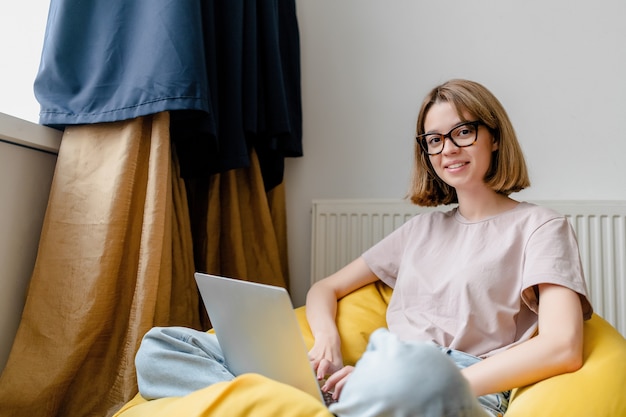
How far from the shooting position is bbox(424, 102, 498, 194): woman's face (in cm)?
103

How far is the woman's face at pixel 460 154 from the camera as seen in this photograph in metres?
1.03

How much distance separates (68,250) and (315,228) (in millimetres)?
774

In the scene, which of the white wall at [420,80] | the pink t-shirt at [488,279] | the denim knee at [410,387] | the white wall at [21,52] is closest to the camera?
the denim knee at [410,387]

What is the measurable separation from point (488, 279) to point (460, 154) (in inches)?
10.0

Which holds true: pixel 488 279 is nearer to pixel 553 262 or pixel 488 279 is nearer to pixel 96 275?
pixel 553 262

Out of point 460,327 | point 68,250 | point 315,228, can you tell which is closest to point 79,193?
point 68,250

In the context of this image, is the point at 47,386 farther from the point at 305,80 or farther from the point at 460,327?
the point at 305,80

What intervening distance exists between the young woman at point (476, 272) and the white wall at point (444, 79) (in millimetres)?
522

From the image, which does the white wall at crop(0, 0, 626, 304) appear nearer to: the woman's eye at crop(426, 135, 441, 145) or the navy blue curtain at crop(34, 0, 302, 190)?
the navy blue curtain at crop(34, 0, 302, 190)

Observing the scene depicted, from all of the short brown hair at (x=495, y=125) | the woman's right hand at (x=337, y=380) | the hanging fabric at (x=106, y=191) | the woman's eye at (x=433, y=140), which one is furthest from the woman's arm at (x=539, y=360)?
the hanging fabric at (x=106, y=191)

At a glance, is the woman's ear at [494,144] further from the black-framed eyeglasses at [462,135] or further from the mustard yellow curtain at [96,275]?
the mustard yellow curtain at [96,275]

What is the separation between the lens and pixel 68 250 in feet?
3.84

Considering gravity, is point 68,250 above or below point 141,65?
below

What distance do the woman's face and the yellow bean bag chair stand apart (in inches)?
14.0
